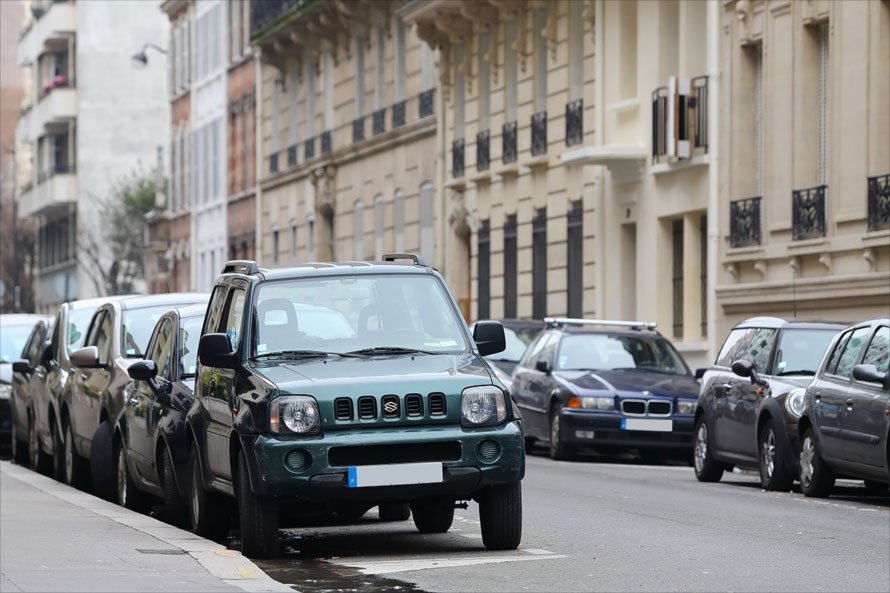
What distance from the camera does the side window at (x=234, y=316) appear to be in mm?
13961

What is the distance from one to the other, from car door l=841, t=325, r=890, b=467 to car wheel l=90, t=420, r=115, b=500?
6.07 meters

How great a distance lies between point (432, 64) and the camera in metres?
49.5

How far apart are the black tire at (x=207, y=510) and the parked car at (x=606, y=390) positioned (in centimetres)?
1141

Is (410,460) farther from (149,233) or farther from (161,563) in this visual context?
(149,233)

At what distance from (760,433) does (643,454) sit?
7531 mm

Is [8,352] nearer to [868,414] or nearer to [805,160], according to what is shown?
[805,160]

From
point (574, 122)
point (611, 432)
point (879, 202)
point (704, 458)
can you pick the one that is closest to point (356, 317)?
point (704, 458)

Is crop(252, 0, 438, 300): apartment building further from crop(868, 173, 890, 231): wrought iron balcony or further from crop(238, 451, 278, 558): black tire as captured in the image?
crop(238, 451, 278, 558): black tire

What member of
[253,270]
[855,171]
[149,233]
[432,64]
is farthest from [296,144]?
[253,270]

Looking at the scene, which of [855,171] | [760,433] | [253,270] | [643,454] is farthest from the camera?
[855,171]

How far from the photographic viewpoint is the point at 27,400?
83.4 ft

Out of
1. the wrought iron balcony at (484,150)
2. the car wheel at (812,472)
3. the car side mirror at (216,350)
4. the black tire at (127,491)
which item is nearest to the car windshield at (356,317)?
the car side mirror at (216,350)

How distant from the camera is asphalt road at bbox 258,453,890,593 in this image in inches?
467

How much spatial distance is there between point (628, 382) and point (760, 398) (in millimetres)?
5478
